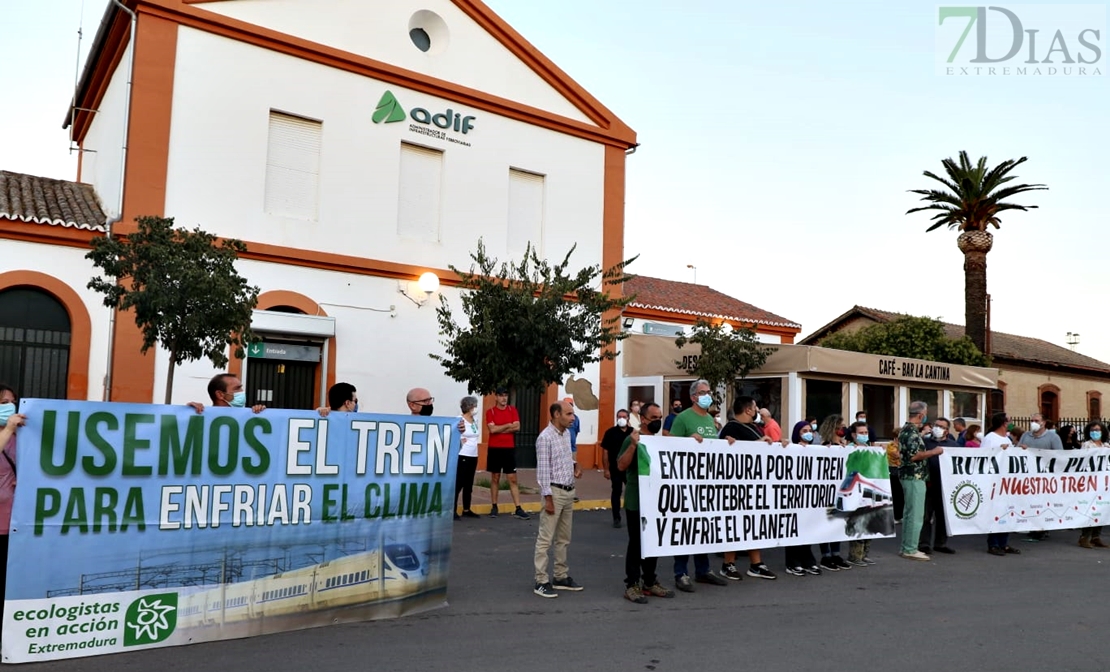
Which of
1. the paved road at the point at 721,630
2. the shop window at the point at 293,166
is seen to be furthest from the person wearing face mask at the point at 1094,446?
the shop window at the point at 293,166

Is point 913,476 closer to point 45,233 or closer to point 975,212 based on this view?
point 45,233

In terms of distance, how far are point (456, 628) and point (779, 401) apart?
50.1 feet

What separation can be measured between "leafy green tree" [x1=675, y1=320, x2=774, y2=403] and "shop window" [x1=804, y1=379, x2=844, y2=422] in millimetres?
1298

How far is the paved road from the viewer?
19.0 ft

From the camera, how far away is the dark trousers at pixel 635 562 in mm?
7883

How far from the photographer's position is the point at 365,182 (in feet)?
60.0

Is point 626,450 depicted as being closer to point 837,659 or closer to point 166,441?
A: point 837,659

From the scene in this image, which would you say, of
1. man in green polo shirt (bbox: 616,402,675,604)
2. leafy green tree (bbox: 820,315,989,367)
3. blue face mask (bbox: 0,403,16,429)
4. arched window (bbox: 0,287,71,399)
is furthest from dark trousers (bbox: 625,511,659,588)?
leafy green tree (bbox: 820,315,989,367)

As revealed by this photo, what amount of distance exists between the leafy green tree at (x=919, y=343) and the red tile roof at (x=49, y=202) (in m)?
27.2

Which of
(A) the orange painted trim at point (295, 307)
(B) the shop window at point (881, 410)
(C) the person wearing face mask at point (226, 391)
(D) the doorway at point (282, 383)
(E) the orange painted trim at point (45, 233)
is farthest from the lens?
(B) the shop window at point (881, 410)

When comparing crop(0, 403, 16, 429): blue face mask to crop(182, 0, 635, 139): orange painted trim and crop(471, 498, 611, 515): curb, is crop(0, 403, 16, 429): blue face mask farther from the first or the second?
crop(182, 0, 635, 139): orange painted trim

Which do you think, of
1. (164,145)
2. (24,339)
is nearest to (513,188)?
(164,145)

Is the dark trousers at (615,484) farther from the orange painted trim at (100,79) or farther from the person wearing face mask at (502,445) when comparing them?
the orange painted trim at (100,79)

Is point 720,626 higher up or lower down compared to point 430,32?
lower down
